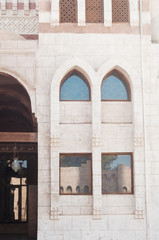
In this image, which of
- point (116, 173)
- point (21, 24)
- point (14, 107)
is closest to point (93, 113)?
point (116, 173)

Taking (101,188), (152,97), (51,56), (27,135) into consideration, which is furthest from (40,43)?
(101,188)

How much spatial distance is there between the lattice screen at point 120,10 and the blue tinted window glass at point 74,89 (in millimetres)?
2116

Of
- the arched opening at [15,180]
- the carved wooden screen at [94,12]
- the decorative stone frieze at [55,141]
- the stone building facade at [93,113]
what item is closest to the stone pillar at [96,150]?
the stone building facade at [93,113]

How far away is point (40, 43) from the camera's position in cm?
1212

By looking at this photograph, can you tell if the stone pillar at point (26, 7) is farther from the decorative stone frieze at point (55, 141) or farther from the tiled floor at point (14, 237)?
the tiled floor at point (14, 237)

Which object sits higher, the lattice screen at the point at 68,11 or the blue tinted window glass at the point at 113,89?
the lattice screen at the point at 68,11

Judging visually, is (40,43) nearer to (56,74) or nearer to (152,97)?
(56,74)

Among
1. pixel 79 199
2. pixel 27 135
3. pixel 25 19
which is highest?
pixel 25 19

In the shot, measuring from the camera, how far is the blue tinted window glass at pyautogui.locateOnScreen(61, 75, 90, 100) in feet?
39.5

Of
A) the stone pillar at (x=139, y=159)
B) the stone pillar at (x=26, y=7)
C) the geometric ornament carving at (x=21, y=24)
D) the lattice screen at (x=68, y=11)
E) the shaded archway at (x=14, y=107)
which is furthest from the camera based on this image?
the stone pillar at (x=26, y=7)

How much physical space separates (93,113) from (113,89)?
3.18ft

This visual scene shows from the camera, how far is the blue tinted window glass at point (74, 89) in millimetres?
12047

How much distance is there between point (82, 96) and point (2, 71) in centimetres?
235

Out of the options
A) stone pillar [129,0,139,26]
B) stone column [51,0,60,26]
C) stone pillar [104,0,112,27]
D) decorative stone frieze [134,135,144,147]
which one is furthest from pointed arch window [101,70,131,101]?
stone column [51,0,60,26]
